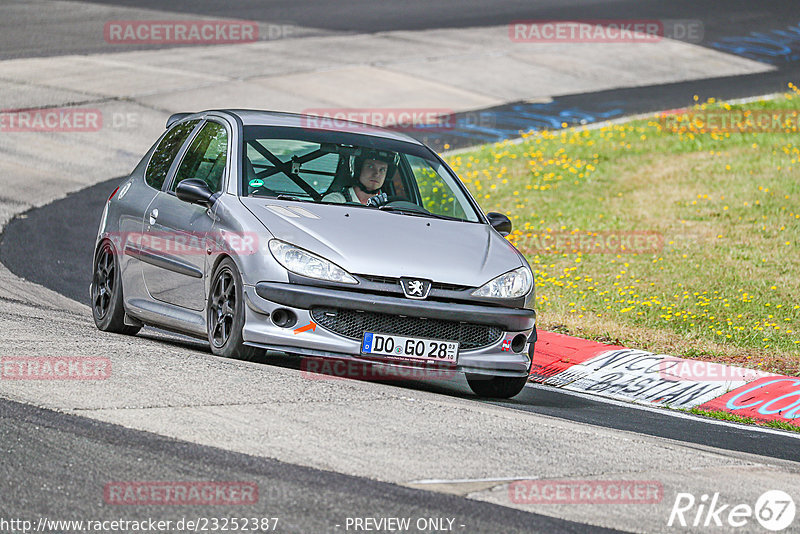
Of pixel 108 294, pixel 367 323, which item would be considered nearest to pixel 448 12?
pixel 108 294

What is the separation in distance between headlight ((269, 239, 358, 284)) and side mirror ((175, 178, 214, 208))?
0.84 m

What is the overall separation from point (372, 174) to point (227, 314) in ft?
5.06

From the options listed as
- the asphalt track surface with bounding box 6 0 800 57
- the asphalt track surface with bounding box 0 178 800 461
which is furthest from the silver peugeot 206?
the asphalt track surface with bounding box 6 0 800 57

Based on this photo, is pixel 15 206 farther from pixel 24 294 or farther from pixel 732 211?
pixel 732 211

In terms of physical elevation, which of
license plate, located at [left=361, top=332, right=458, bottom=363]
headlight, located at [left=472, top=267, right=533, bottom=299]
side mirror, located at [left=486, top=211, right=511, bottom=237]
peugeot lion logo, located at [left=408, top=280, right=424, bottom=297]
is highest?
side mirror, located at [left=486, top=211, right=511, bottom=237]

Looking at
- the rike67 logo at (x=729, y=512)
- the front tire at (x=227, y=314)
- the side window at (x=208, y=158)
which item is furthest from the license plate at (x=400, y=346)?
the rike67 logo at (x=729, y=512)

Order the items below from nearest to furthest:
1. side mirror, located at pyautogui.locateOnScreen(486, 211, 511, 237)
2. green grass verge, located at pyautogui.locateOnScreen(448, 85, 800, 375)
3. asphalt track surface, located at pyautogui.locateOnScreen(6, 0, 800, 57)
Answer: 1. side mirror, located at pyautogui.locateOnScreen(486, 211, 511, 237)
2. green grass verge, located at pyautogui.locateOnScreen(448, 85, 800, 375)
3. asphalt track surface, located at pyautogui.locateOnScreen(6, 0, 800, 57)

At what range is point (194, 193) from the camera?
330 inches

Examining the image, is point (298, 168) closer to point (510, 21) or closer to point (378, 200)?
point (378, 200)

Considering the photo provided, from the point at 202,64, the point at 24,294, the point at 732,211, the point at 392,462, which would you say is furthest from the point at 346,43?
the point at 392,462

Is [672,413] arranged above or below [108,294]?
below

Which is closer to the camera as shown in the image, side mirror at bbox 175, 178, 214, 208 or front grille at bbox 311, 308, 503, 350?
front grille at bbox 311, 308, 503, 350

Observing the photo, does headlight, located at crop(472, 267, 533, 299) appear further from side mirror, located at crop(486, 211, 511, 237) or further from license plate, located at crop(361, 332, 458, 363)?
side mirror, located at crop(486, 211, 511, 237)

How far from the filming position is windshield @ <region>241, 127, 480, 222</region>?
28.2 ft
